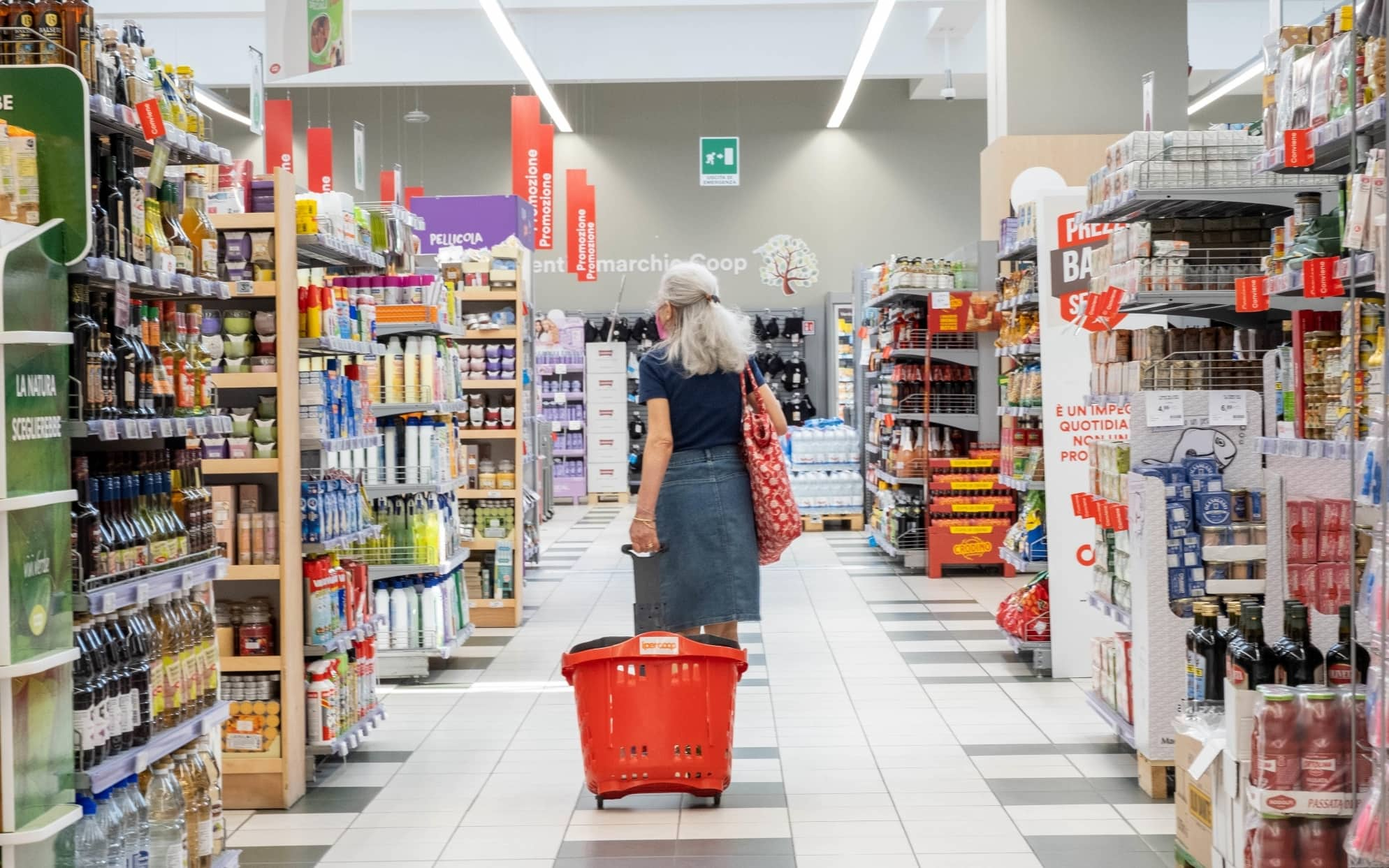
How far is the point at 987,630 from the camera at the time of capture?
26.4 ft

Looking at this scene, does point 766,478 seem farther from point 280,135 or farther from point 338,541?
point 280,135

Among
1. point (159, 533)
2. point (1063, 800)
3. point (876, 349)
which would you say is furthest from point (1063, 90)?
point (159, 533)

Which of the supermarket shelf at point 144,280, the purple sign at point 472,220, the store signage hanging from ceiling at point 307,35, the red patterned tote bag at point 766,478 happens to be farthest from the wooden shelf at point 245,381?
the purple sign at point 472,220

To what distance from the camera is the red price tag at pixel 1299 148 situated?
3137mm

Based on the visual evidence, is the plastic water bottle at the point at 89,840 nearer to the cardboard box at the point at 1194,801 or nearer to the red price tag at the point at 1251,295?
the cardboard box at the point at 1194,801

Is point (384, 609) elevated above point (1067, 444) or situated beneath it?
situated beneath

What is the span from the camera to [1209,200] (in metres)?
4.80

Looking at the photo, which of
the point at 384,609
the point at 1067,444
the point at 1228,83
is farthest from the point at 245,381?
the point at 1228,83

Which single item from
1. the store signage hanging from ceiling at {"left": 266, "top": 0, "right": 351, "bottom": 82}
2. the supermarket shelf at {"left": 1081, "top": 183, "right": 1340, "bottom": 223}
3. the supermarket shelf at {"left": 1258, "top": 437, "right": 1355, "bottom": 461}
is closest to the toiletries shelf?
the supermarket shelf at {"left": 1081, "top": 183, "right": 1340, "bottom": 223}

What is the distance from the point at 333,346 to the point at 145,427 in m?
1.81

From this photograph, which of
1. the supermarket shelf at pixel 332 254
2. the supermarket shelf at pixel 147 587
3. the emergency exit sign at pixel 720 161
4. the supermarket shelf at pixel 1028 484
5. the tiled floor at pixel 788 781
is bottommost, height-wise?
the tiled floor at pixel 788 781

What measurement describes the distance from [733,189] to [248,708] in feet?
55.2

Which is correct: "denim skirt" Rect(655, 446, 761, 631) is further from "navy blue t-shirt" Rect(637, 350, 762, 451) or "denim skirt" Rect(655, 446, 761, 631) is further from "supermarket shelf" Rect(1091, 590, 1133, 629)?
"supermarket shelf" Rect(1091, 590, 1133, 629)

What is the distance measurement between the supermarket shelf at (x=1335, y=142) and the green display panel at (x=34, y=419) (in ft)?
8.18
